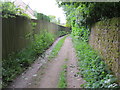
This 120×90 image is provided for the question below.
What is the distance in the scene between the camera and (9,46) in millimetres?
5727

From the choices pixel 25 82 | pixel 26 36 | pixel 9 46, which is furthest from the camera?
pixel 26 36

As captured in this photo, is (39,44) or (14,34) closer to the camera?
(14,34)

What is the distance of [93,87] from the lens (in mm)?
3418

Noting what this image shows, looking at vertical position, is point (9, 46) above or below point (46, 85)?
above

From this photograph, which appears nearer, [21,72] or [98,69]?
[98,69]

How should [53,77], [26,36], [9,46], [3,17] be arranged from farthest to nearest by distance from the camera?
1. [26,36]
2. [9,46]
3. [3,17]
4. [53,77]

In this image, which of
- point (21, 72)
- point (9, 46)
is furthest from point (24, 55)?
point (21, 72)

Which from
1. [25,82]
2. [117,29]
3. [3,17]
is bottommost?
[25,82]

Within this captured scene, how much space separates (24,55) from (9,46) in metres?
0.90

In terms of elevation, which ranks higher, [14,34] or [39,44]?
[14,34]

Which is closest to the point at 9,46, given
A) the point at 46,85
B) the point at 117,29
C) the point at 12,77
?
the point at 12,77

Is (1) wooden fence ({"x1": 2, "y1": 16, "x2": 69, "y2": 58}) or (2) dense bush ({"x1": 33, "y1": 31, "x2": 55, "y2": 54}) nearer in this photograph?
(1) wooden fence ({"x1": 2, "y1": 16, "x2": 69, "y2": 58})

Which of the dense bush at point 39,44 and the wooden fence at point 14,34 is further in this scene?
the dense bush at point 39,44

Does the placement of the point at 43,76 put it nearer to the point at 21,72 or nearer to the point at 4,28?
the point at 21,72
